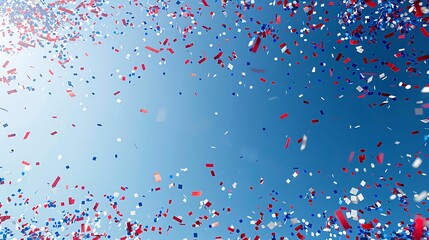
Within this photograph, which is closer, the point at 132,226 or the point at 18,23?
the point at 132,226

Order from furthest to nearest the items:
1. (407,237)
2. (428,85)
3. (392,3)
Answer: (407,237)
(392,3)
(428,85)

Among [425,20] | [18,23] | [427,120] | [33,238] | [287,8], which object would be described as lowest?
[33,238]

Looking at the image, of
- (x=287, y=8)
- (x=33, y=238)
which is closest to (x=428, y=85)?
(x=287, y=8)

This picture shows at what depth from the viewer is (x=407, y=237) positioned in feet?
30.1

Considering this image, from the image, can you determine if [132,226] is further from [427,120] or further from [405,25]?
[405,25]

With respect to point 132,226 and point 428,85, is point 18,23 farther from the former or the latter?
point 428,85

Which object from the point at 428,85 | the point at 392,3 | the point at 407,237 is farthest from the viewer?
the point at 407,237

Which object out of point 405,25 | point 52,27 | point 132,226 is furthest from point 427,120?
point 52,27

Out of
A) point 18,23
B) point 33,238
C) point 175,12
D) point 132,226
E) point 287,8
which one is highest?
point 287,8

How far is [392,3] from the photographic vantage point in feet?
27.8

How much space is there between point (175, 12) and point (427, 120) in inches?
274

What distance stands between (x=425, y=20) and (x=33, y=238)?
457 inches

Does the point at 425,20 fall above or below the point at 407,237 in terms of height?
above

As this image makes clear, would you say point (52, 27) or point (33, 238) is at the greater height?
point (52, 27)
